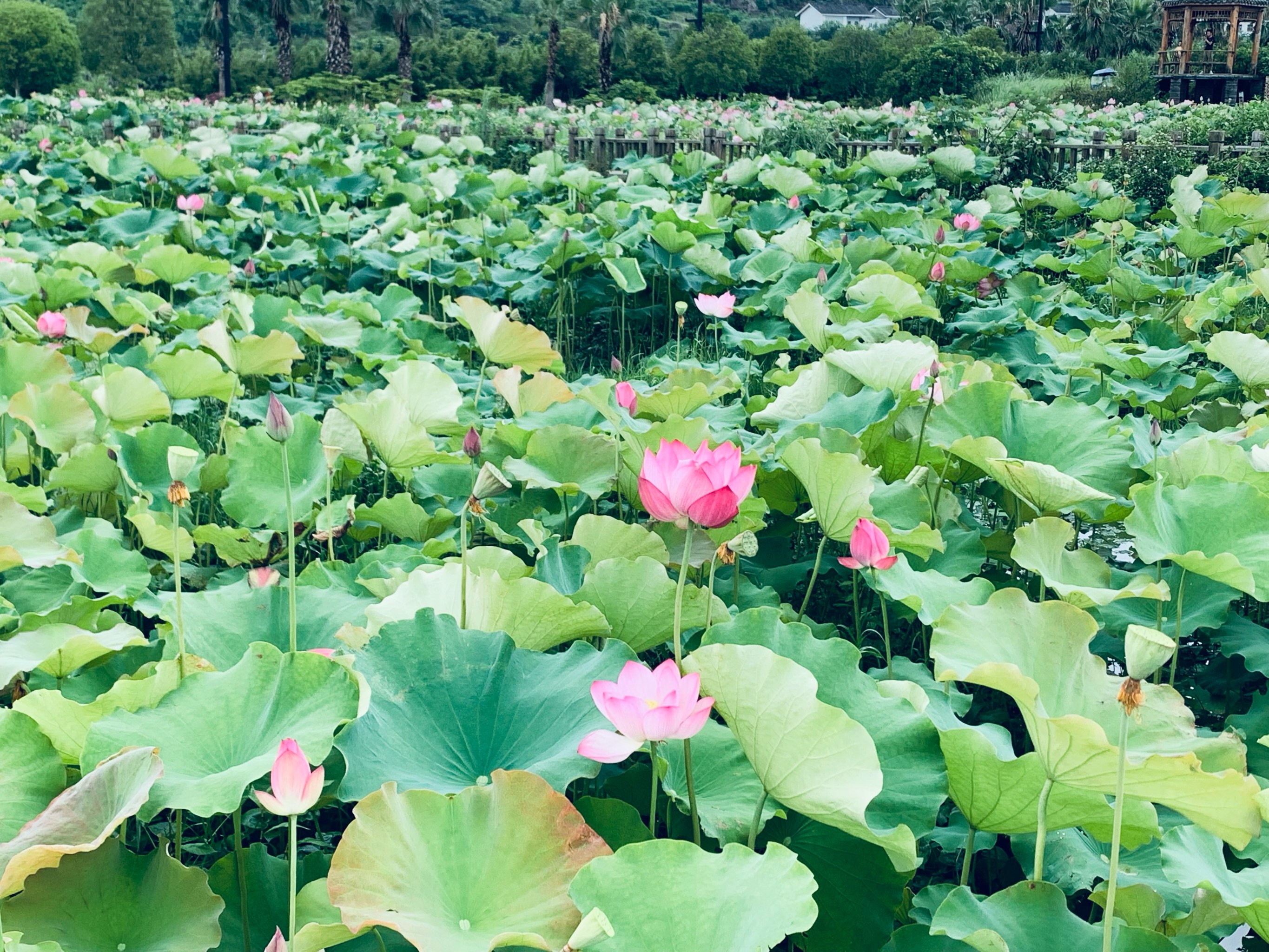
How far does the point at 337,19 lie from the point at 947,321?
2052 cm

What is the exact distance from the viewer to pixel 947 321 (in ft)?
15.4

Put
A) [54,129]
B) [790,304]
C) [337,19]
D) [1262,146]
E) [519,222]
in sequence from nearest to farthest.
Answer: [790,304]
[519,222]
[1262,146]
[54,129]
[337,19]

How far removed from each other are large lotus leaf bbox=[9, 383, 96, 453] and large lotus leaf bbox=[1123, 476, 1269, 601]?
1848 mm

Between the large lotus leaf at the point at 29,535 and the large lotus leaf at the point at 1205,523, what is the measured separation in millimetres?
1508

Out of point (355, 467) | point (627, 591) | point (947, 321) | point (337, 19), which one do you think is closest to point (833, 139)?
point (947, 321)

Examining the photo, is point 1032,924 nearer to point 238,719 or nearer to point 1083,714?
point 1083,714

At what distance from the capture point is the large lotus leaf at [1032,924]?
0.89 meters

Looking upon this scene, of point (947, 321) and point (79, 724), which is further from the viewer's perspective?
point (947, 321)

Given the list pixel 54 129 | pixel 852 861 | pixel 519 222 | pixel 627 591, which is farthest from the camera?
pixel 54 129

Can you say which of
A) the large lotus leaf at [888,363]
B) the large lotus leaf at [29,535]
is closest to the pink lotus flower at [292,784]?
the large lotus leaf at [29,535]

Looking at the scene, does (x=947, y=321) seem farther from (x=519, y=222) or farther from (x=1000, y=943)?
(x=1000, y=943)

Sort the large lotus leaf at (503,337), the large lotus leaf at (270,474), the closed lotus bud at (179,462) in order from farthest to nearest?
the large lotus leaf at (503,337) < the large lotus leaf at (270,474) < the closed lotus bud at (179,462)

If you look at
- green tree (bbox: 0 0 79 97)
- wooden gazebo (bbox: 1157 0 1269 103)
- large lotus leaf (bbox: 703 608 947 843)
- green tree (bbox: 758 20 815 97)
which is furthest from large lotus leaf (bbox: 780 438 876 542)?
green tree (bbox: 758 20 815 97)

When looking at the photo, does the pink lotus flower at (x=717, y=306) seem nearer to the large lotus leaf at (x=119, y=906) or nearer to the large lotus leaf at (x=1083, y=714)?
the large lotus leaf at (x=1083, y=714)
